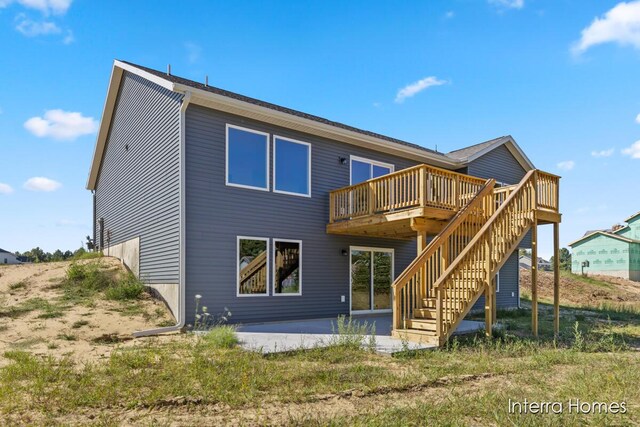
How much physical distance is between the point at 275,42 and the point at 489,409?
40.5 feet

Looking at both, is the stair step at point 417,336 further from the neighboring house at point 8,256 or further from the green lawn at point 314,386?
the neighboring house at point 8,256

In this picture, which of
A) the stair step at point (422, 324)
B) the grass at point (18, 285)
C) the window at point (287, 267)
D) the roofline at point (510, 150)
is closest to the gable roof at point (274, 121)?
the roofline at point (510, 150)

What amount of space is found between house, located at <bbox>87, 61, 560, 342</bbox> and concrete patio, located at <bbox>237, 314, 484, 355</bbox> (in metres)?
0.41

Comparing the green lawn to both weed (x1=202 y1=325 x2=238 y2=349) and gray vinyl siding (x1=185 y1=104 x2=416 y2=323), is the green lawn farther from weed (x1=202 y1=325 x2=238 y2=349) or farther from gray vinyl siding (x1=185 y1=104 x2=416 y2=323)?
gray vinyl siding (x1=185 y1=104 x2=416 y2=323)

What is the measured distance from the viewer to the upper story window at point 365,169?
12680 millimetres

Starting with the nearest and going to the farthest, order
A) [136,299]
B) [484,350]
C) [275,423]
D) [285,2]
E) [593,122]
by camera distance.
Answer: [275,423], [484,350], [136,299], [593,122], [285,2]

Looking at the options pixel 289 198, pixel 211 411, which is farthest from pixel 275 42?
pixel 211 411

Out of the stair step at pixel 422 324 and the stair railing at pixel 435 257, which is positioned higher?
the stair railing at pixel 435 257

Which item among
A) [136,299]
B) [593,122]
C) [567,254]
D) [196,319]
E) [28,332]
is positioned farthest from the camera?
[567,254]

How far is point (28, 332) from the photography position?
8281 mm

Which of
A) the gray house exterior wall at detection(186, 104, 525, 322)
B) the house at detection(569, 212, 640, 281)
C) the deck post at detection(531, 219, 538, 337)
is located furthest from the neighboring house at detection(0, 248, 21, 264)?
the house at detection(569, 212, 640, 281)

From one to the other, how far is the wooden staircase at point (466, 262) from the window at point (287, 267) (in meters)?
3.15

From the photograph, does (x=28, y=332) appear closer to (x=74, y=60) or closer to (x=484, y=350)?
(x=74, y=60)

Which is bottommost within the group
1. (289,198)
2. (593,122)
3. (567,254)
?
(567,254)
